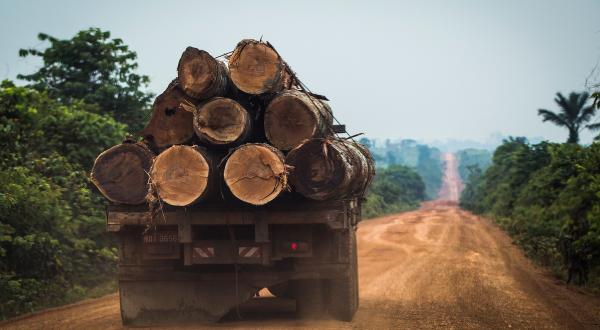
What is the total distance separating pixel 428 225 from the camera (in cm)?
3017

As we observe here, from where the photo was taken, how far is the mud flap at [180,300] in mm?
7254

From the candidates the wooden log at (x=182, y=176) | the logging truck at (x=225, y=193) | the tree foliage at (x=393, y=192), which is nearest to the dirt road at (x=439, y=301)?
the logging truck at (x=225, y=193)

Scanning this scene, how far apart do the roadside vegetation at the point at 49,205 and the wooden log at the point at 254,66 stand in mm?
5099

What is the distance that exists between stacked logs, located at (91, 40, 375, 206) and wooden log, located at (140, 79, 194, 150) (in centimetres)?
1

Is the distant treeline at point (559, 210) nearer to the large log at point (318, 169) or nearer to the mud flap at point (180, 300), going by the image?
the large log at point (318, 169)

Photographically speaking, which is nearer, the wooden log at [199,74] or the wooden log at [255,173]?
the wooden log at [255,173]

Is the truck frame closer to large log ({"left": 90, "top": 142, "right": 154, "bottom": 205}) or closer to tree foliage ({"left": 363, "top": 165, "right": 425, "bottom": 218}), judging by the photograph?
large log ({"left": 90, "top": 142, "right": 154, "bottom": 205})

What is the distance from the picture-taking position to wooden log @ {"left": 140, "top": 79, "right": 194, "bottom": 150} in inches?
284

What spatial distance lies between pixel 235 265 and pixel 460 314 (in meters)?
3.43

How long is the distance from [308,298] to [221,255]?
4.21ft

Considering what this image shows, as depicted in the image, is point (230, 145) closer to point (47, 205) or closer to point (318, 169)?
point (318, 169)

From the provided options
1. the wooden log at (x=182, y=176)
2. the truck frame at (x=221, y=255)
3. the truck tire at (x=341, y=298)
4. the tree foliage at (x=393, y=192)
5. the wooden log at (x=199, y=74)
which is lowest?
the tree foliage at (x=393, y=192)

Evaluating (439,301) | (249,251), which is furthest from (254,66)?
(439,301)

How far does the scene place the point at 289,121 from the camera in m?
7.04
